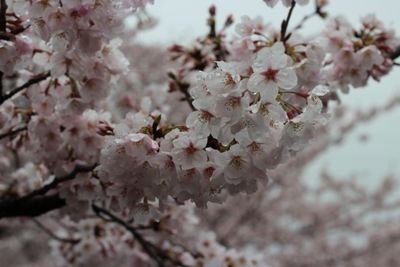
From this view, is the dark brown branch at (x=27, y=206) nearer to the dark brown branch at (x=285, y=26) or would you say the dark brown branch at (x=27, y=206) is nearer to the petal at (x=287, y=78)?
the dark brown branch at (x=285, y=26)

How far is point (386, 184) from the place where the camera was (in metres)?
10.5

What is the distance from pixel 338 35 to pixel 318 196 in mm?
8814

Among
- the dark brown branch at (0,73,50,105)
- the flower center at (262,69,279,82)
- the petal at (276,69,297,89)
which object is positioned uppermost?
the flower center at (262,69,279,82)

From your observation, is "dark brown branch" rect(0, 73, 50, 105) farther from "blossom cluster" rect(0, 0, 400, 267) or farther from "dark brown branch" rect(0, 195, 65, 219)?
"dark brown branch" rect(0, 195, 65, 219)

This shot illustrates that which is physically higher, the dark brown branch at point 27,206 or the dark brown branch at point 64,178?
the dark brown branch at point 64,178

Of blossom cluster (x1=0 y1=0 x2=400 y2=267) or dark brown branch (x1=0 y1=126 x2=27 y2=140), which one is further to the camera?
dark brown branch (x1=0 y1=126 x2=27 y2=140)

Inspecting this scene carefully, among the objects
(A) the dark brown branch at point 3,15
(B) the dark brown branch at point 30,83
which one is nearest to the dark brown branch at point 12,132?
(B) the dark brown branch at point 30,83

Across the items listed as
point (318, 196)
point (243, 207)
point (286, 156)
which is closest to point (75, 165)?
point (286, 156)

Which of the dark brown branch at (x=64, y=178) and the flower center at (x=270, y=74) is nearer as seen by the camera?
the flower center at (x=270, y=74)

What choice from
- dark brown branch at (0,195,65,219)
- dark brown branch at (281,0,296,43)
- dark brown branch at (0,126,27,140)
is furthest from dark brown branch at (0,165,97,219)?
dark brown branch at (281,0,296,43)

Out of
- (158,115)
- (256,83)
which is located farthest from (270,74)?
(158,115)

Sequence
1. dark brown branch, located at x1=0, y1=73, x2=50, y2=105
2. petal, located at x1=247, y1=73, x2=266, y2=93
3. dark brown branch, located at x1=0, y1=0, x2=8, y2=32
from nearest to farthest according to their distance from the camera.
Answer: petal, located at x1=247, y1=73, x2=266, y2=93 < dark brown branch, located at x1=0, y1=0, x2=8, y2=32 < dark brown branch, located at x1=0, y1=73, x2=50, y2=105

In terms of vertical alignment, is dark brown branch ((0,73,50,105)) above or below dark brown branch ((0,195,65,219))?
above

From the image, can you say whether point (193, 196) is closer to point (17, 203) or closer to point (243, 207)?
point (17, 203)
